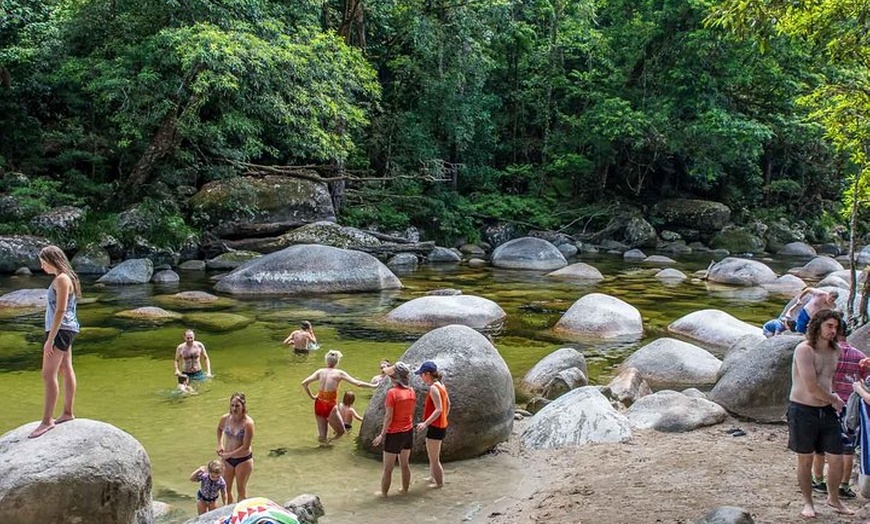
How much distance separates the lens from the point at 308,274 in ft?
65.1

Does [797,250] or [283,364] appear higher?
[797,250]

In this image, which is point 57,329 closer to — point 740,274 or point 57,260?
point 57,260

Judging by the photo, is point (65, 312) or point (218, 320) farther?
point (218, 320)

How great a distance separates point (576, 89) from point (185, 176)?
58.1ft

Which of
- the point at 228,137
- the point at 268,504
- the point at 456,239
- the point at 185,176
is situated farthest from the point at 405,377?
the point at 456,239

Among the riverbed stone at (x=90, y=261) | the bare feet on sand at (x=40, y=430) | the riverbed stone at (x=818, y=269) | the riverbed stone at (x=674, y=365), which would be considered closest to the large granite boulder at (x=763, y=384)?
the riverbed stone at (x=674, y=365)

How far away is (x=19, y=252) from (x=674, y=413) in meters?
19.3

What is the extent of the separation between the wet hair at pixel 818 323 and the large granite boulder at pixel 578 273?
17.7 meters

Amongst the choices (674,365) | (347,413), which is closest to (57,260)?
(347,413)

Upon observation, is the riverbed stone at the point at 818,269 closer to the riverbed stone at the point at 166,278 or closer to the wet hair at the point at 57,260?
the riverbed stone at the point at 166,278

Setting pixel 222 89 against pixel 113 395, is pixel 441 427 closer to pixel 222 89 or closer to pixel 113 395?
pixel 113 395

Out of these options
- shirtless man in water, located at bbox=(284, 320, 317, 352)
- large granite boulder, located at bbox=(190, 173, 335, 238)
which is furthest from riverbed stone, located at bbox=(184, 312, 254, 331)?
large granite boulder, located at bbox=(190, 173, 335, 238)

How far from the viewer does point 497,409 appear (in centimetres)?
844

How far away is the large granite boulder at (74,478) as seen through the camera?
555 cm
